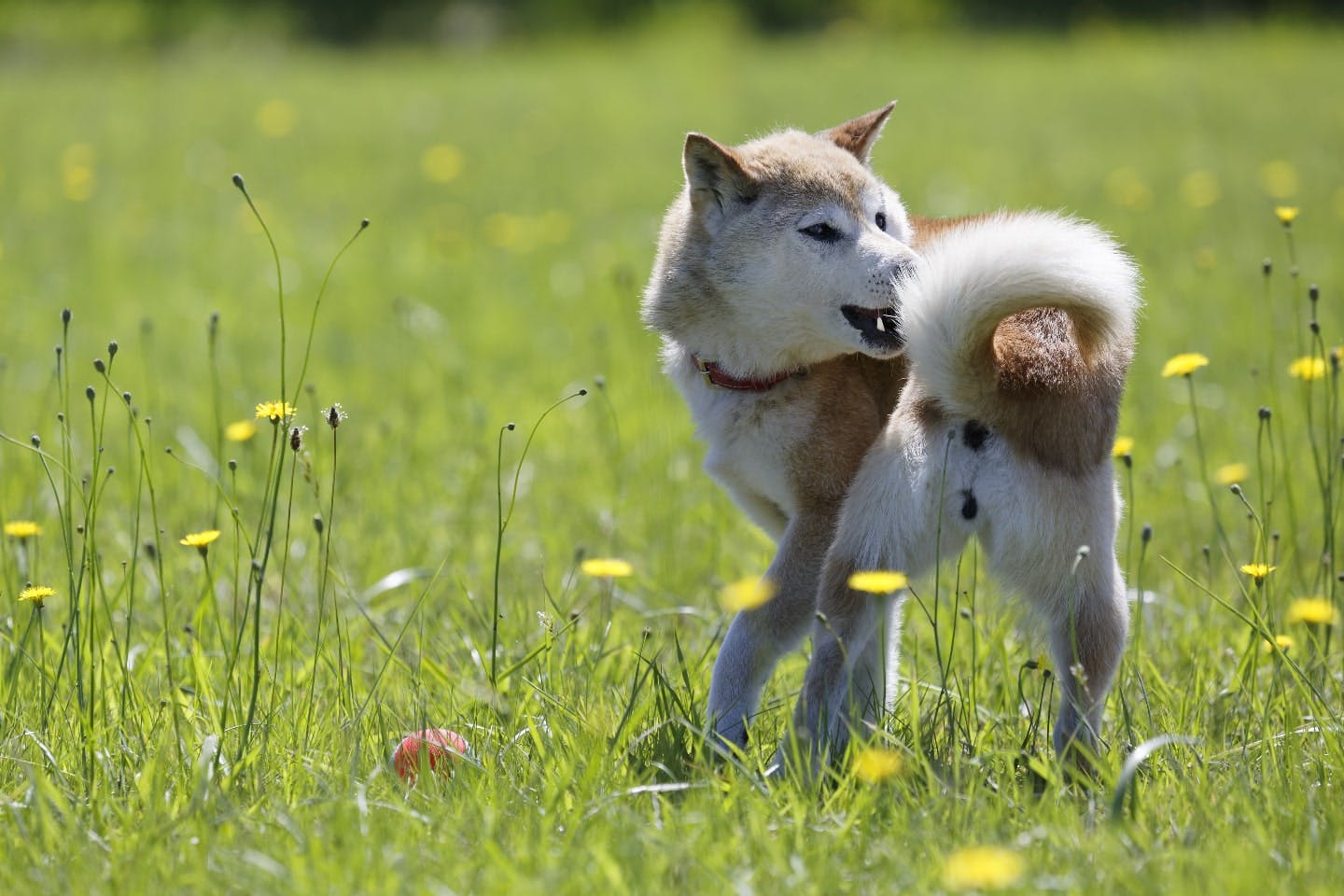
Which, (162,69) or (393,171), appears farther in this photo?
(162,69)

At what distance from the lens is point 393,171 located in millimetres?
9172

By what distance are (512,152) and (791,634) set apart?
754cm

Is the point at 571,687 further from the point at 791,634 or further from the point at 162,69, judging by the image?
the point at 162,69

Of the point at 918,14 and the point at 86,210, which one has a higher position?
the point at 918,14

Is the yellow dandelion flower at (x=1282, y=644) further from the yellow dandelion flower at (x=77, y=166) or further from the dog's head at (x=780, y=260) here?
the yellow dandelion flower at (x=77, y=166)

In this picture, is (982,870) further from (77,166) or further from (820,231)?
(77,166)

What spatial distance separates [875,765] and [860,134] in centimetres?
167

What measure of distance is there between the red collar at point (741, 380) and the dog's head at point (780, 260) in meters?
0.02

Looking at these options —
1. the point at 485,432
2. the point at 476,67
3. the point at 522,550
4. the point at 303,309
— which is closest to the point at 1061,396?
the point at 522,550

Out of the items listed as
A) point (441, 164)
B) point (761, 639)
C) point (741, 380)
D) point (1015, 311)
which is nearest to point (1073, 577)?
point (1015, 311)

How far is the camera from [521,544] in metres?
3.99

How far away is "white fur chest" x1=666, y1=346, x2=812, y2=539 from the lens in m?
2.83

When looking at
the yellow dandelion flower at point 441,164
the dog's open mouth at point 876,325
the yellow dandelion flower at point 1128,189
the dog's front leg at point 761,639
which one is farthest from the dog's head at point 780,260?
the yellow dandelion flower at point 441,164

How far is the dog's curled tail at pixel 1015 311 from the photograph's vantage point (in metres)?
2.25
